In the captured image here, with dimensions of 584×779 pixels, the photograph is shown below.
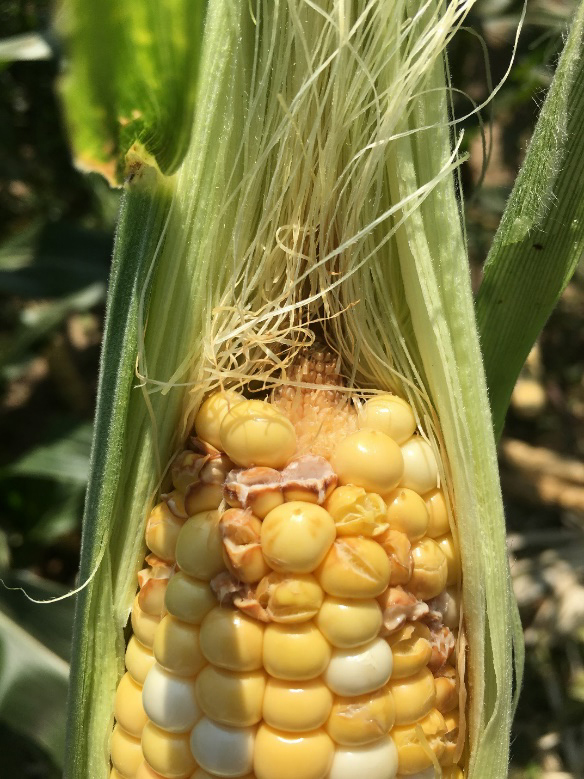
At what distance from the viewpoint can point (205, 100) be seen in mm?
708

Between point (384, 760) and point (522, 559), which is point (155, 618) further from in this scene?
point (522, 559)

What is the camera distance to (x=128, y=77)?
0.55 meters

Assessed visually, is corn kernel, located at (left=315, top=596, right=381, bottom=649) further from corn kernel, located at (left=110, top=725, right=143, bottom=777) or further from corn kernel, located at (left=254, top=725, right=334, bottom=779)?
corn kernel, located at (left=110, top=725, right=143, bottom=777)

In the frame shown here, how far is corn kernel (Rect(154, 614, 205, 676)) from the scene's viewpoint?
2.50 feet

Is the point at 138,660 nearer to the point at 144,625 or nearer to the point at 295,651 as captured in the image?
the point at 144,625

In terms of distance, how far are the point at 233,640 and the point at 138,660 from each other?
0.53 ft

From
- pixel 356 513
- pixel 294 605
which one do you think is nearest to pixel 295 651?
pixel 294 605

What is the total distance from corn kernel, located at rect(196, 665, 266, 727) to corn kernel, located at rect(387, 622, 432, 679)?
15 cm

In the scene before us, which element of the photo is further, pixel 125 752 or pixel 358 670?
pixel 125 752

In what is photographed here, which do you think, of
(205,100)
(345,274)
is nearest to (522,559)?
(345,274)

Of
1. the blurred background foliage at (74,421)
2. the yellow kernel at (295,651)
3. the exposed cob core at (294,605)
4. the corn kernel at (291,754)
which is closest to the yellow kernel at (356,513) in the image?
the exposed cob core at (294,605)

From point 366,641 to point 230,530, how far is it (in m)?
0.19

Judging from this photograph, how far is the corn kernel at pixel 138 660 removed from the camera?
2.65 feet

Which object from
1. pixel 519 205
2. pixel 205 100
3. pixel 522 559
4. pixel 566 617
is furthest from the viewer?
pixel 522 559
